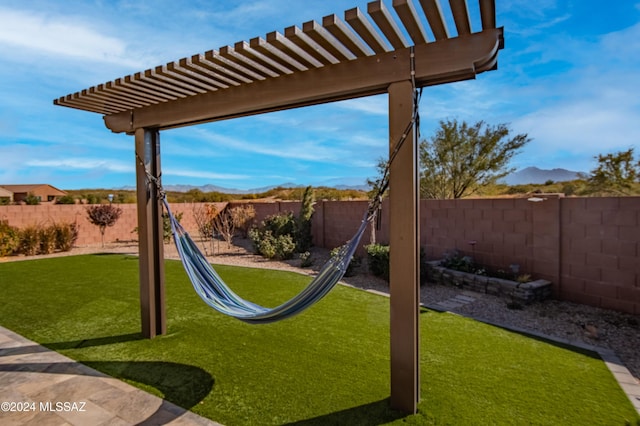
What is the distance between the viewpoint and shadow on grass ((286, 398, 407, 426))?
2025 mm

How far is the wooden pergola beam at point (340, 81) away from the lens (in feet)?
5.88

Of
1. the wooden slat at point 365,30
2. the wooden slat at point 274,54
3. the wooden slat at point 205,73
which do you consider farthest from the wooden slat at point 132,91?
the wooden slat at point 365,30

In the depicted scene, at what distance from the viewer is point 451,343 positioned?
321 cm

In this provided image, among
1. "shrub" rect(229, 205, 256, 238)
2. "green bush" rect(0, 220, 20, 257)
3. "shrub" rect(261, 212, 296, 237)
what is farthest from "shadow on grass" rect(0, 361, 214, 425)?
"shrub" rect(229, 205, 256, 238)

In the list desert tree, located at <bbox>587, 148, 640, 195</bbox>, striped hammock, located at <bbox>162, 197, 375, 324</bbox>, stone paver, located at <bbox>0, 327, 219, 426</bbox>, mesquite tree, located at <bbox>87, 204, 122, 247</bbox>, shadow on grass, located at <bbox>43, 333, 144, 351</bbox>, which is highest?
desert tree, located at <bbox>587, 148, 640, 195</bbox>

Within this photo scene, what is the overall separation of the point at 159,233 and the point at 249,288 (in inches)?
92.5

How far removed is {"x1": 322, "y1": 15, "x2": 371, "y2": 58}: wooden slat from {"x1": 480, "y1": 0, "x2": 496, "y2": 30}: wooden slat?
579 mm

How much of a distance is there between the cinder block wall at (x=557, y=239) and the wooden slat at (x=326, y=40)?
176cm

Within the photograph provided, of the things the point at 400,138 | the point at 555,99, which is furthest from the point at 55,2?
the point at 555,99

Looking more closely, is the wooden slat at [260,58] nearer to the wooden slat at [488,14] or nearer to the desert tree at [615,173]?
the wooden slat at [488,14]

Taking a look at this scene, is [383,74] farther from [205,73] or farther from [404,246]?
[205,73]

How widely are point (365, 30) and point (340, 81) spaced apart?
1.32 ft

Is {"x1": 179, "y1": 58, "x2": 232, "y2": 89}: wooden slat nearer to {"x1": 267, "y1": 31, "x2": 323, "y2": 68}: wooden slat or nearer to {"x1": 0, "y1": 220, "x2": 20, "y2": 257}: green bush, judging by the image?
{"x1": 267, "y1": 31, "x2": 323, "y2": 68}: wooden slat

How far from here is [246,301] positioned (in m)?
2.79
